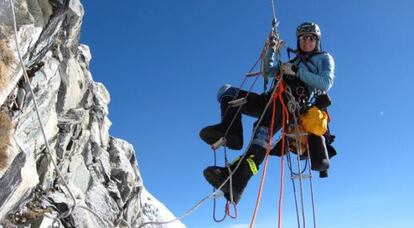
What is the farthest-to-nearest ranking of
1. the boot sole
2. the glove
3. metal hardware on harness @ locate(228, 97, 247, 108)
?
metal hardware on harness @ locate(228, 97, 247, 108) < the glove < the boot sole

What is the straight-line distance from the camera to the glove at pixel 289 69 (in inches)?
246

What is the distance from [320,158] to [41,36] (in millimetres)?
11817

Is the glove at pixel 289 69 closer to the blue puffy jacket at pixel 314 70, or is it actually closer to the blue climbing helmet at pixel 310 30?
the blue puffy jacket at pixel 314 70

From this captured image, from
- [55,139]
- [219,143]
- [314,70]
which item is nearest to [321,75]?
[314,70]

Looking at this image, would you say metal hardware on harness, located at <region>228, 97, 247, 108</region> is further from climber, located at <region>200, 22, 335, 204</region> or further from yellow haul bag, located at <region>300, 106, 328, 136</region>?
yellow haul bag, located at <region>300, 106, 328, 136</region>

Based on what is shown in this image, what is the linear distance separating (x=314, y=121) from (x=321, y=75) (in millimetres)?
653

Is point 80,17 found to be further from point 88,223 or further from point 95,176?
point 95,176

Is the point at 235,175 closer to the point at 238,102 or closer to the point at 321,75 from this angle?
the point at 238,102

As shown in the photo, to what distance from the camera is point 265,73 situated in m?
6.69

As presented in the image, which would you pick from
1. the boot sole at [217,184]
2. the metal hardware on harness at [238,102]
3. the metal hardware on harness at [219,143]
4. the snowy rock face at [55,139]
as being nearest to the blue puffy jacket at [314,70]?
the metal hardware on harness at [238,102]

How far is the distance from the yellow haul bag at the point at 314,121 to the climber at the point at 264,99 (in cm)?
26

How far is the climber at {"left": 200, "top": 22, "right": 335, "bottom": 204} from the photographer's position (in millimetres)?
5824

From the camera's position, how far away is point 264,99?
21.4 ft

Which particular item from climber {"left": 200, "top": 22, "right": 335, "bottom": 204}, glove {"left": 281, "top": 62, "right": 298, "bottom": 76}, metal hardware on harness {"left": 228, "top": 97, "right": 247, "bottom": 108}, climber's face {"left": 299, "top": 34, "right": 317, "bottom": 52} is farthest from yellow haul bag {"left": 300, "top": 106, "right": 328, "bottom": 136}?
climber's face {"left": 299, "top": 34, "right": 317, "bottom": 52}
